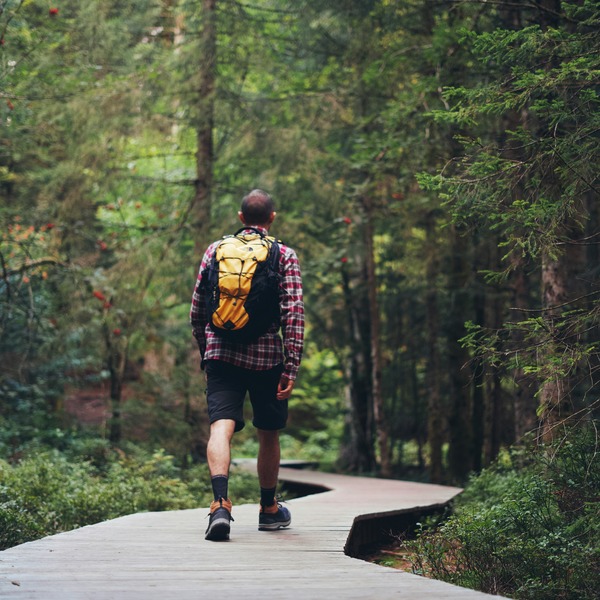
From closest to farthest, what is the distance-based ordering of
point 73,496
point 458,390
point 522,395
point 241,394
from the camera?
point 241,394 < point 73,496 < point 522,395 < point 458,390

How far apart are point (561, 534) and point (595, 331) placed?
4228 millimetres

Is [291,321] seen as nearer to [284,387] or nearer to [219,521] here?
[284,387]

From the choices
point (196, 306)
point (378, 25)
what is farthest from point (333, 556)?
point (378, 25)

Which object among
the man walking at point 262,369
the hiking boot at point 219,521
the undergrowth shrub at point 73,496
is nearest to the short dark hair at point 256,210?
the man walking at point 262,369

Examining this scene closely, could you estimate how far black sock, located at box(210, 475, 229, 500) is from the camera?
524cm

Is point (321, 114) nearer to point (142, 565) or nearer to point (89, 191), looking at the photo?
point (89, 191)

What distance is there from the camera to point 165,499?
956 centimetres

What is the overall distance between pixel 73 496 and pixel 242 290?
383 centimetres

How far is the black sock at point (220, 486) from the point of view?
5.24 meters

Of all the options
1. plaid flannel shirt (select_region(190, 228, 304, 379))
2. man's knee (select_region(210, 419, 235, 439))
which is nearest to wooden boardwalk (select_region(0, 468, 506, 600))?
man's knee (select_region(210, 419, 235, 439))

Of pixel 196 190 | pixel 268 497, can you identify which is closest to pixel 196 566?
pixel 268 497

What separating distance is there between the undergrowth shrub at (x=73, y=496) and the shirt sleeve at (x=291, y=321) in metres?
2.42

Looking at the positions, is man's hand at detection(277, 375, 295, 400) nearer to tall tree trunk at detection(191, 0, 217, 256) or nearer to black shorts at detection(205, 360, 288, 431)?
black shorts at detection(205, 360, 288, 431)

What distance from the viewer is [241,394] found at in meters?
5.75
